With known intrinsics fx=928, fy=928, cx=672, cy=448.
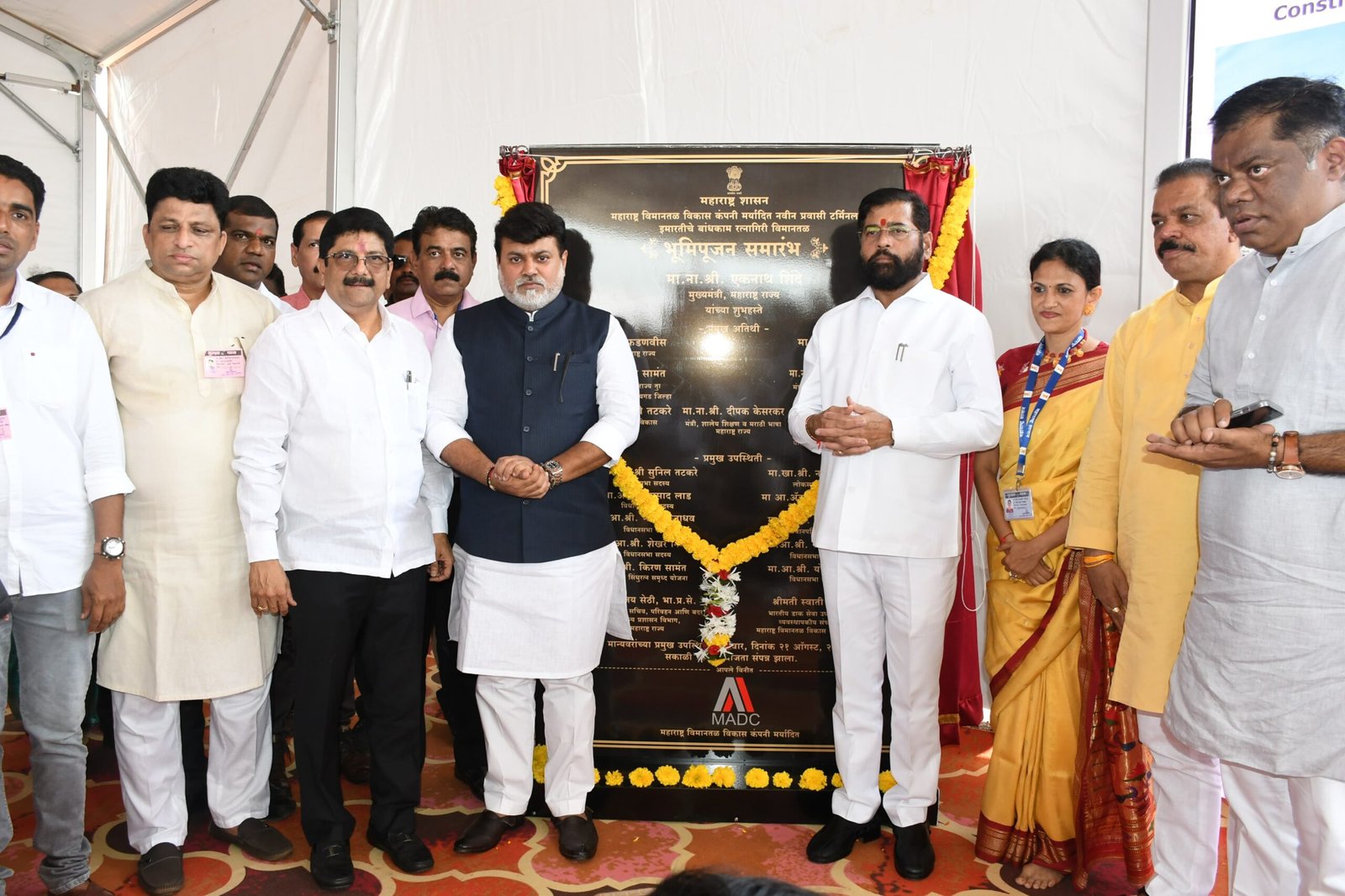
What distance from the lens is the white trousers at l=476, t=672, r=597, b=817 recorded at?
9.46ft

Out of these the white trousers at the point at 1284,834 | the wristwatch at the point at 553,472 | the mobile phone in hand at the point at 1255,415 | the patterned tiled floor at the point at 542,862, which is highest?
the mobile phone in hand at the point at 1255,415

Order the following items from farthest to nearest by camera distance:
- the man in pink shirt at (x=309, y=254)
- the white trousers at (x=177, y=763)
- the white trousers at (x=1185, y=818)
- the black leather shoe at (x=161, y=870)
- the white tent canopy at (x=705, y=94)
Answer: the white tent canopy at (x=705, y=94)
the man in pink shirt at (x=309, y=254)
the white trousers at (x=177, y=763)
the black leather shoe at (x=161, y=870)
the white trousers at (x=1185, y=818)

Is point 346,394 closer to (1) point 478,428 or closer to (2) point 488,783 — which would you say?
(1) point 478,428

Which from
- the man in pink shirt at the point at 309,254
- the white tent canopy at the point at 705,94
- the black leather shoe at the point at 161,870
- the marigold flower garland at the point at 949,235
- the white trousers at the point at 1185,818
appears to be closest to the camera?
the white trousers at the point at 1185,818

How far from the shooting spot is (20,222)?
238 cm

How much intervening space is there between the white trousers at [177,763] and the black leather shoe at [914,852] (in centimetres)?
197

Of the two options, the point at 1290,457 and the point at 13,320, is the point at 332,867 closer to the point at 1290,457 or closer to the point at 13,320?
the point at 13,320

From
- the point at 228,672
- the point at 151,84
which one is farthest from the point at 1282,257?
the point at 151,84

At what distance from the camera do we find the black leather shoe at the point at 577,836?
2.82 metres

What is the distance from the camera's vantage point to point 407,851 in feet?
8.97

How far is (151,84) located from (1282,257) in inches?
303

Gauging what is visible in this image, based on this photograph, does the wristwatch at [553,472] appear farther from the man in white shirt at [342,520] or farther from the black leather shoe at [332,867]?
the black leather shoe at [332,867]

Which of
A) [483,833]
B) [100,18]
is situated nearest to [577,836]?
[483,833]

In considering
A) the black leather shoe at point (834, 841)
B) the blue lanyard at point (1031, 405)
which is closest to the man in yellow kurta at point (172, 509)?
the black leather shoe at point (834, 841)
